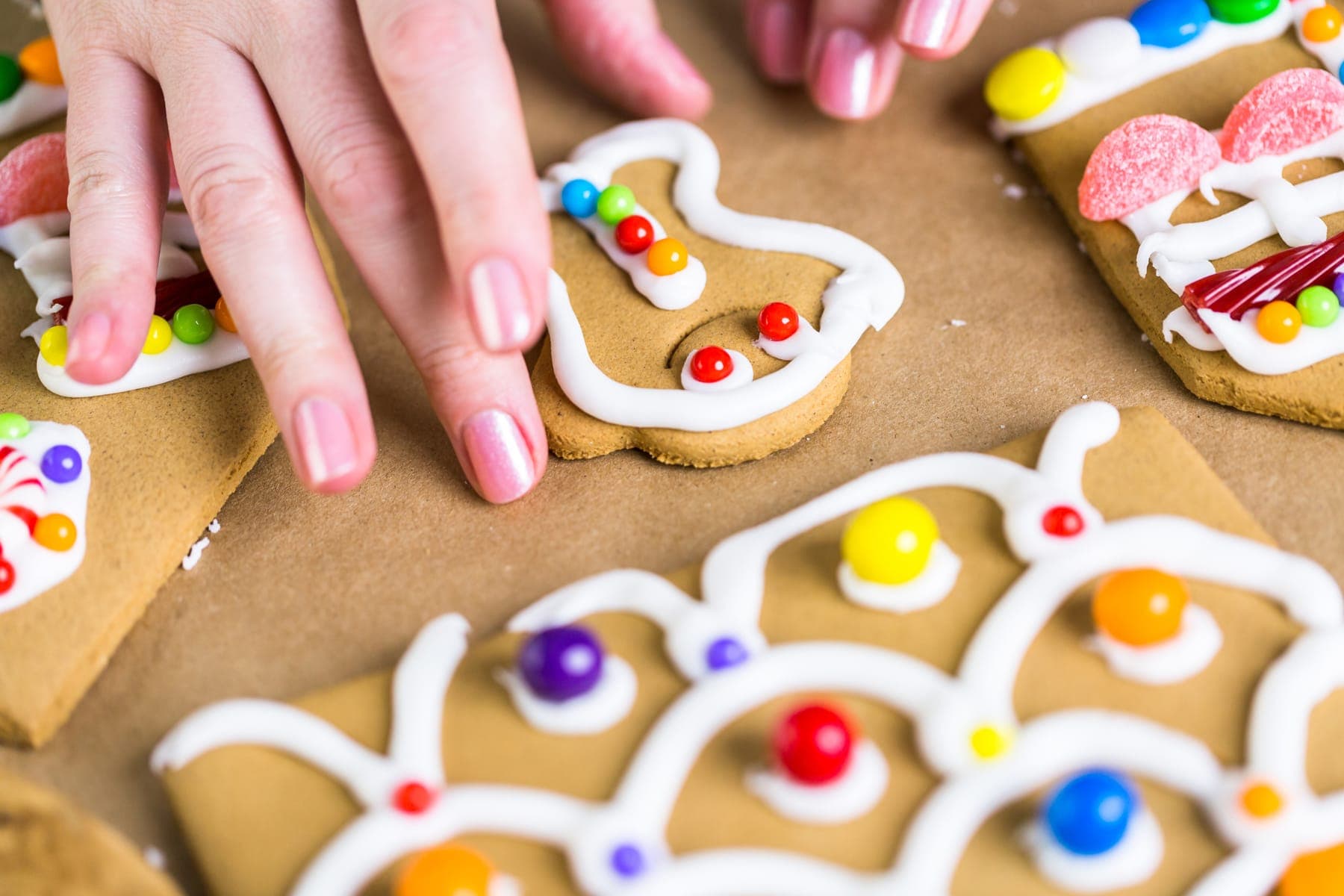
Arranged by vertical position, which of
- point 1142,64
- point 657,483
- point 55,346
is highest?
point 1142,64

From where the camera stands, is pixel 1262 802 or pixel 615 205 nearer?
pixel 1262 802

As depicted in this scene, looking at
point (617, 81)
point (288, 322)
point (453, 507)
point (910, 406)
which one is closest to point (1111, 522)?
point (910, 406)

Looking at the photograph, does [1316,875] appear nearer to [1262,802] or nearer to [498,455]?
[1262,802]

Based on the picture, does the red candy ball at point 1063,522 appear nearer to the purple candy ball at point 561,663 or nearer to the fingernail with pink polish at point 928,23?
the purple candy ball at point 561,663

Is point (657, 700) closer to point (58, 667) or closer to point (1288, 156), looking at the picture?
point (58, 667)

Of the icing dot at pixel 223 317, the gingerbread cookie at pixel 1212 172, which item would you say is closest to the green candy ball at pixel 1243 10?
the gingerbread cookie at pixel 1212 172

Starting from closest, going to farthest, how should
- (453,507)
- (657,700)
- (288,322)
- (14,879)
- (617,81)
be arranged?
1. (14,879)
2. (657,700)
3. (288,322)
4. (453,507)
5. (617,81)

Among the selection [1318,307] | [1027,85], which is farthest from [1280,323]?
[1027,85]
